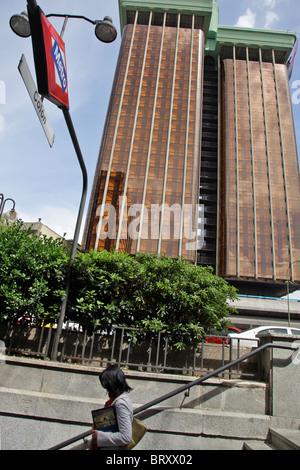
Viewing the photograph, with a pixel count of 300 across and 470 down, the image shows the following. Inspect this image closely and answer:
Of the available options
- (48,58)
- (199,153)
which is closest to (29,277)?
(48,58)

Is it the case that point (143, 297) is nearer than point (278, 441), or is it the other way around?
point (278, 441)

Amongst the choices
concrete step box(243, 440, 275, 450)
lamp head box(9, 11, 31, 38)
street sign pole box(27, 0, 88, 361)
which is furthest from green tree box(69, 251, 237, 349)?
lamp head box(9, 11, 31, 38)

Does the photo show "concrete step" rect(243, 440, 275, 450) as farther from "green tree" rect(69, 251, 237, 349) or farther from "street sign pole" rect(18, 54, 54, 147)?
"street sign pole" rect(18, 54, 54, 147)

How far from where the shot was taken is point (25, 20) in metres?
5.34

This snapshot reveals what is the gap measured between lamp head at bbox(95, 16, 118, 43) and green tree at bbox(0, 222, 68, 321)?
5178 mm

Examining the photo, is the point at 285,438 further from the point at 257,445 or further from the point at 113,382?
the point at 113,382

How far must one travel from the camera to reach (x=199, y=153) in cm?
6353

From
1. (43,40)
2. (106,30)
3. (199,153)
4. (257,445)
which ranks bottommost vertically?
(257,445)

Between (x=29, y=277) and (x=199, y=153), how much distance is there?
61.0m

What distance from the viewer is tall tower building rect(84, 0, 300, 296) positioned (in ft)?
186

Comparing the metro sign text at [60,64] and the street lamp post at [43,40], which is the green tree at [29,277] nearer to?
the street lamp post at [43,40]
